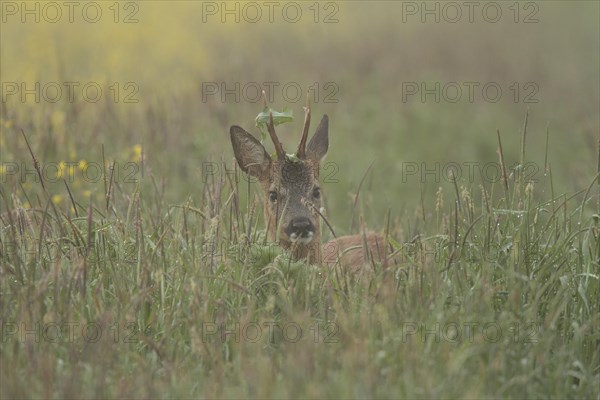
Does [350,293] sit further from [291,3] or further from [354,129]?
[291,3]

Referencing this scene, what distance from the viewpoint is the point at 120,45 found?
1605 centimetres

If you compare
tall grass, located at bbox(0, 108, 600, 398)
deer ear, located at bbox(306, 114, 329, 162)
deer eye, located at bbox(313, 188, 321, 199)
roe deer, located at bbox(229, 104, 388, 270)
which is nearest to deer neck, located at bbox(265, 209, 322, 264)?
roe deer, located at bbox(229, 104, 388, 270)

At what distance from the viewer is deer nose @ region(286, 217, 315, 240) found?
6930 mm

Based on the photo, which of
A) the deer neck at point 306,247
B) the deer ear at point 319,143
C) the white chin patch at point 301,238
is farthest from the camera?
the deer ear at point 319,143

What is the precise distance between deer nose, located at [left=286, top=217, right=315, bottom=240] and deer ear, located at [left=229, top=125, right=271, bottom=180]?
598 mm

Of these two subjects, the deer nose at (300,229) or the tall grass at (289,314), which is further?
the deer nose at (300,229)

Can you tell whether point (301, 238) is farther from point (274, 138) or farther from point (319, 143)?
point (319, 143)

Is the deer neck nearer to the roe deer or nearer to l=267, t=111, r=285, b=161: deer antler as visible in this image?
the roe deer

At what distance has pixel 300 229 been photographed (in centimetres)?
694

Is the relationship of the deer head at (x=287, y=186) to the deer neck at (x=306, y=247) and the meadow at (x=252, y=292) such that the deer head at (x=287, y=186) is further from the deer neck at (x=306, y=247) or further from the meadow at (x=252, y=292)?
the meadow at (x=252, y=292)

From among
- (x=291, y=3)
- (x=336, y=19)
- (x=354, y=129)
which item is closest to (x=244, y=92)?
(x=354, y=129)

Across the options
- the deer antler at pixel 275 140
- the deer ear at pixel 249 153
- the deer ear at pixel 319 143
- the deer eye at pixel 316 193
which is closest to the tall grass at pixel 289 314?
the deer antler at pixel 275 140

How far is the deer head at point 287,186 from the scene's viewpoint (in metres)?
7.08

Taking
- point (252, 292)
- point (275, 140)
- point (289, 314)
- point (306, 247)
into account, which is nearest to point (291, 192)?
point (306, 247)
